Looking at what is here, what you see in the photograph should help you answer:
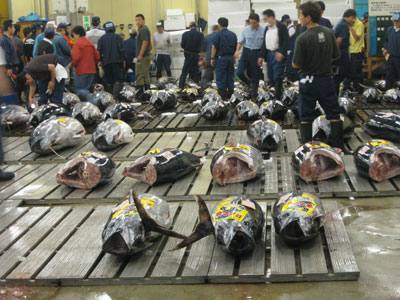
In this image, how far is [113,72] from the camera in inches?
478

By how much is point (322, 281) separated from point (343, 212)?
1312 mm

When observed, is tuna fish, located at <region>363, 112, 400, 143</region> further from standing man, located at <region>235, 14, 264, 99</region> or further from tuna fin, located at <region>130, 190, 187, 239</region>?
tuna fin, located at <region>130, 190, 187, 239</region>

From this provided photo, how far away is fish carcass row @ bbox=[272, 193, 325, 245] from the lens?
3.79 m

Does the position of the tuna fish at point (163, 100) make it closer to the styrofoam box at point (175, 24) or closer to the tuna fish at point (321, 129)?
the tuna fish at point (321, 129)

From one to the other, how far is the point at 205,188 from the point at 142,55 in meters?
7.32

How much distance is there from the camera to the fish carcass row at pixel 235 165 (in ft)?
17.8

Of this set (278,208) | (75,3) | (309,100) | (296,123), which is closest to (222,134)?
(296,123)

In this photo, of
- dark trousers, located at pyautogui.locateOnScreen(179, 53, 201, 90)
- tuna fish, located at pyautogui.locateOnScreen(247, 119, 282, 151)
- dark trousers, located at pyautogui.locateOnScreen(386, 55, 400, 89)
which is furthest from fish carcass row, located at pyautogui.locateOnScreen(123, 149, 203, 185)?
dark trousers, located at pyautogui.locateOnScreen(179, 53, 201, 90)

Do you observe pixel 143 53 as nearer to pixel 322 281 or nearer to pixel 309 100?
pixel 309 100

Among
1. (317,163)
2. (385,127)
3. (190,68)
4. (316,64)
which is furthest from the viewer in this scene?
(190,68)

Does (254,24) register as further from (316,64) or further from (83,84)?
A: (316,64)

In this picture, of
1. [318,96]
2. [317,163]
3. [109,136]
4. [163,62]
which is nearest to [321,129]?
[318,96]

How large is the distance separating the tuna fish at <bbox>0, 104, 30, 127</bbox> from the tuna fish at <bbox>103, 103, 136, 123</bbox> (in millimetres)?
1532

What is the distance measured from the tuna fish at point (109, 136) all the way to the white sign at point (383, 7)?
29.4 feet
